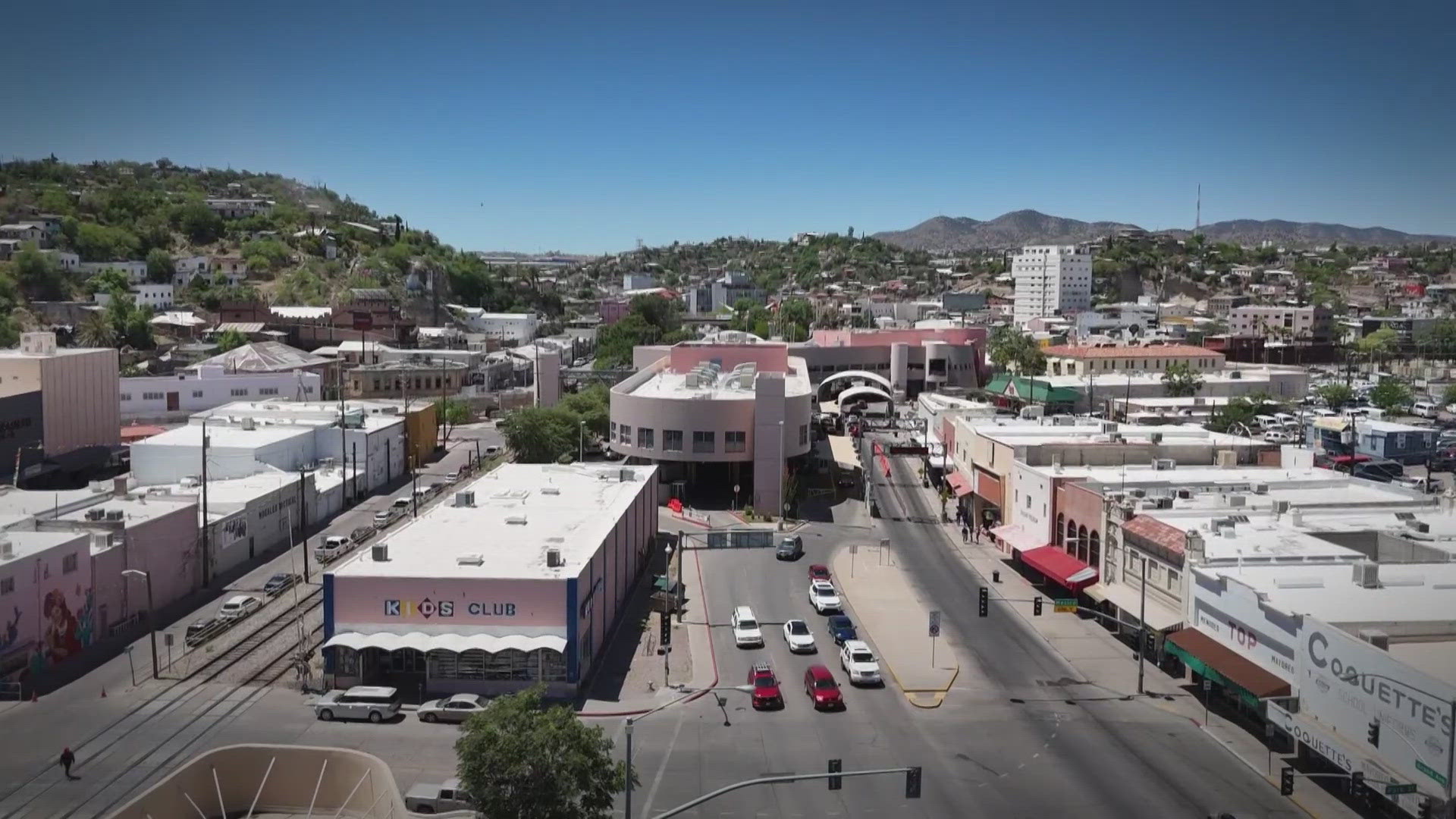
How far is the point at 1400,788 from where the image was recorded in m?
20.7

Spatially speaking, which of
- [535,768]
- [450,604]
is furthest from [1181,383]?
[535,768]

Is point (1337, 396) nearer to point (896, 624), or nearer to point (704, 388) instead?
point (704, 388)

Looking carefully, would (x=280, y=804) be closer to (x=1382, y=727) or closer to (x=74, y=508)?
(x=1382, y=727)

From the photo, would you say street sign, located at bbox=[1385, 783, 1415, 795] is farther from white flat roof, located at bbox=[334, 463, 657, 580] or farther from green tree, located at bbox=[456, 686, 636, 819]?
white flat roof, located at bbox=[334, 463, 657, 580]

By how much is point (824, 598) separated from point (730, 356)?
42757mm

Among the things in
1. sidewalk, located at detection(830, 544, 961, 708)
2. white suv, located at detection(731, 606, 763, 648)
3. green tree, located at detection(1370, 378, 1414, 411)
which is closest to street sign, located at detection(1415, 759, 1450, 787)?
sidewalk, located at detection(830, 544, 961, 708)

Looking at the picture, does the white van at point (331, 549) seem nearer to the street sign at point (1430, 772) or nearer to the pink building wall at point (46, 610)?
the pink building wall at point (46, 610)

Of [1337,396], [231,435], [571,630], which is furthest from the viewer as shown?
[1337,396]

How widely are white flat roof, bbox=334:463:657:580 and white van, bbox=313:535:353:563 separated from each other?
21.0 feet

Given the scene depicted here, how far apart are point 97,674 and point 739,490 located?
34925 mm

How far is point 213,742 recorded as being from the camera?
2638 centimetres

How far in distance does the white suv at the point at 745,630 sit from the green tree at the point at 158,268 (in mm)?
130516

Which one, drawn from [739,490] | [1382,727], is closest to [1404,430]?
[739,490]

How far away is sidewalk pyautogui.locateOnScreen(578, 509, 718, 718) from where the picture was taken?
29906 millimetres
